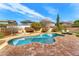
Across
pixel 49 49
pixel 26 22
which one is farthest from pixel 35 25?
pixel 49 49

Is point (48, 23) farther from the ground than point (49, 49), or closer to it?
farther from the ground

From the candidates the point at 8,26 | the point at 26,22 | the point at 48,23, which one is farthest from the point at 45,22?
the point at 8,26

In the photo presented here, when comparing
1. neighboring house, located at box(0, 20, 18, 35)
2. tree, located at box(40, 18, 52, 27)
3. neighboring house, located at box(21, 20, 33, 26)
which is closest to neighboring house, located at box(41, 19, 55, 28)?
tree, located at box(40, 18, 52, 27)

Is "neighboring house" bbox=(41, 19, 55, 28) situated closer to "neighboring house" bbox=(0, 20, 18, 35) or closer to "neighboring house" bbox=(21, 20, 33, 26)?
"neighboring house" bbox=(21, 20, 33, 26)

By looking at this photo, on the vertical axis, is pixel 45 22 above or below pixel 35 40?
above

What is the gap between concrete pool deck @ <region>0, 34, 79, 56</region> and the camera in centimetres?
145

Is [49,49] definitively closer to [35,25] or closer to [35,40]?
[35,40]

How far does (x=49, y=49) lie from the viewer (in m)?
1.46

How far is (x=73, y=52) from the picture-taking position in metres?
1.45

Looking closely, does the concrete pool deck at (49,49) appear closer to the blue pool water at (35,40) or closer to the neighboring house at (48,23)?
the blue pool water at (35,40)

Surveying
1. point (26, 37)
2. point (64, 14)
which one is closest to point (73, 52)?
point (64, 14)

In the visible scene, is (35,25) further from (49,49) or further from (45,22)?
(49,49)

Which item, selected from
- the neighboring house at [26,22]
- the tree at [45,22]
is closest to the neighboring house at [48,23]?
the tree at [45,22]

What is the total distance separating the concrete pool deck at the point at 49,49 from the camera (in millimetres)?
1450
